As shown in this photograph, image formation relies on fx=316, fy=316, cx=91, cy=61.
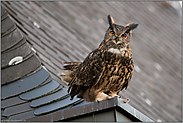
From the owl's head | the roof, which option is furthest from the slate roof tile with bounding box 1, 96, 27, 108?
the owl's head

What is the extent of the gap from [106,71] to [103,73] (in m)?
0.03

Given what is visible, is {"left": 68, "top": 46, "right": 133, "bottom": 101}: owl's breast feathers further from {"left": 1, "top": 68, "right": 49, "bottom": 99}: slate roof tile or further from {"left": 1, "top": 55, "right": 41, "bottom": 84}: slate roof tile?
{"left": 1, "top": 55, "right": 41, "bottom": 84}: slate roof tile

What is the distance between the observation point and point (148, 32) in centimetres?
836

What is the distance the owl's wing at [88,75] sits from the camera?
2965mm

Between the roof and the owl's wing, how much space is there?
0.32 m

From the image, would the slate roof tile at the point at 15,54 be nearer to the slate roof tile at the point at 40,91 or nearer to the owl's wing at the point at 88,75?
the slate roof tile at the point at 40,91

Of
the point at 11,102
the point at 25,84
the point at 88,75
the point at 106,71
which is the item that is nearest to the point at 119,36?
the point at 106,71

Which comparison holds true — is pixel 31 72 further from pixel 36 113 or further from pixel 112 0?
pixel 112 0

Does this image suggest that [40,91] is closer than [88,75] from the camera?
No

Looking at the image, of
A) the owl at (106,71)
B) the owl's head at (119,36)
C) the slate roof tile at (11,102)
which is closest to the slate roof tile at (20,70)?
the slate roof tile at (11,102)

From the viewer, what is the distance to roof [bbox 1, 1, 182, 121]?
353 centimetres

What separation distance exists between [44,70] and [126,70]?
1.12 m

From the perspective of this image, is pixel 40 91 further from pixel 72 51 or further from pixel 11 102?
pixel 72 51

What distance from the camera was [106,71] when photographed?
2.98m
